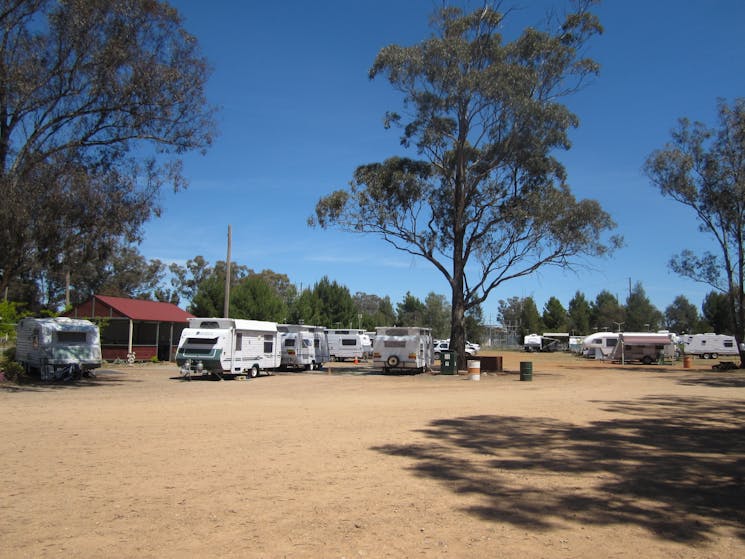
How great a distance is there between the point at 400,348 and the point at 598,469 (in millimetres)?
21501

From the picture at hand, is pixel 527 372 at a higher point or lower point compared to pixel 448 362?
lower

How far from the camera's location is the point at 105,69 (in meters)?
20.3

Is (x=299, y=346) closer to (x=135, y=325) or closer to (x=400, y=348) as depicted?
(x=400, y=348)

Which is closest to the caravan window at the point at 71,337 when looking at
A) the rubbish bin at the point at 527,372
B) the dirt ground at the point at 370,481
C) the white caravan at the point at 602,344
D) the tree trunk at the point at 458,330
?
the dirt ground at the point at 370,481

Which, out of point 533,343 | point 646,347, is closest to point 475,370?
point 646,347

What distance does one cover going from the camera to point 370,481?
7.53 metres

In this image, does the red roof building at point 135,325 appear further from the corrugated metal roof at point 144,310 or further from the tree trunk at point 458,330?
the tree trunk at point 458,330

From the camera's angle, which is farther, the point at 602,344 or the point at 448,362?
the point at 602,344

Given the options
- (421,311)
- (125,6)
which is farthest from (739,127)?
(421,311)

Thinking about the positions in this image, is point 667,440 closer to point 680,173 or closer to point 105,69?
point 105,69

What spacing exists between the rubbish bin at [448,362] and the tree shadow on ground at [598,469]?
1571cm

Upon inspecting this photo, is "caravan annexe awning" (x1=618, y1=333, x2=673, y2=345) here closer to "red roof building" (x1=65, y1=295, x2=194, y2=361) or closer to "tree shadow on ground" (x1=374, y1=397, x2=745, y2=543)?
"red roof building" (x1=65, y1=295, x2=194, y2=361)

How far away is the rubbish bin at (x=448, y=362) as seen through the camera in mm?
29016

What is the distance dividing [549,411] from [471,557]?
1022 centimetres
